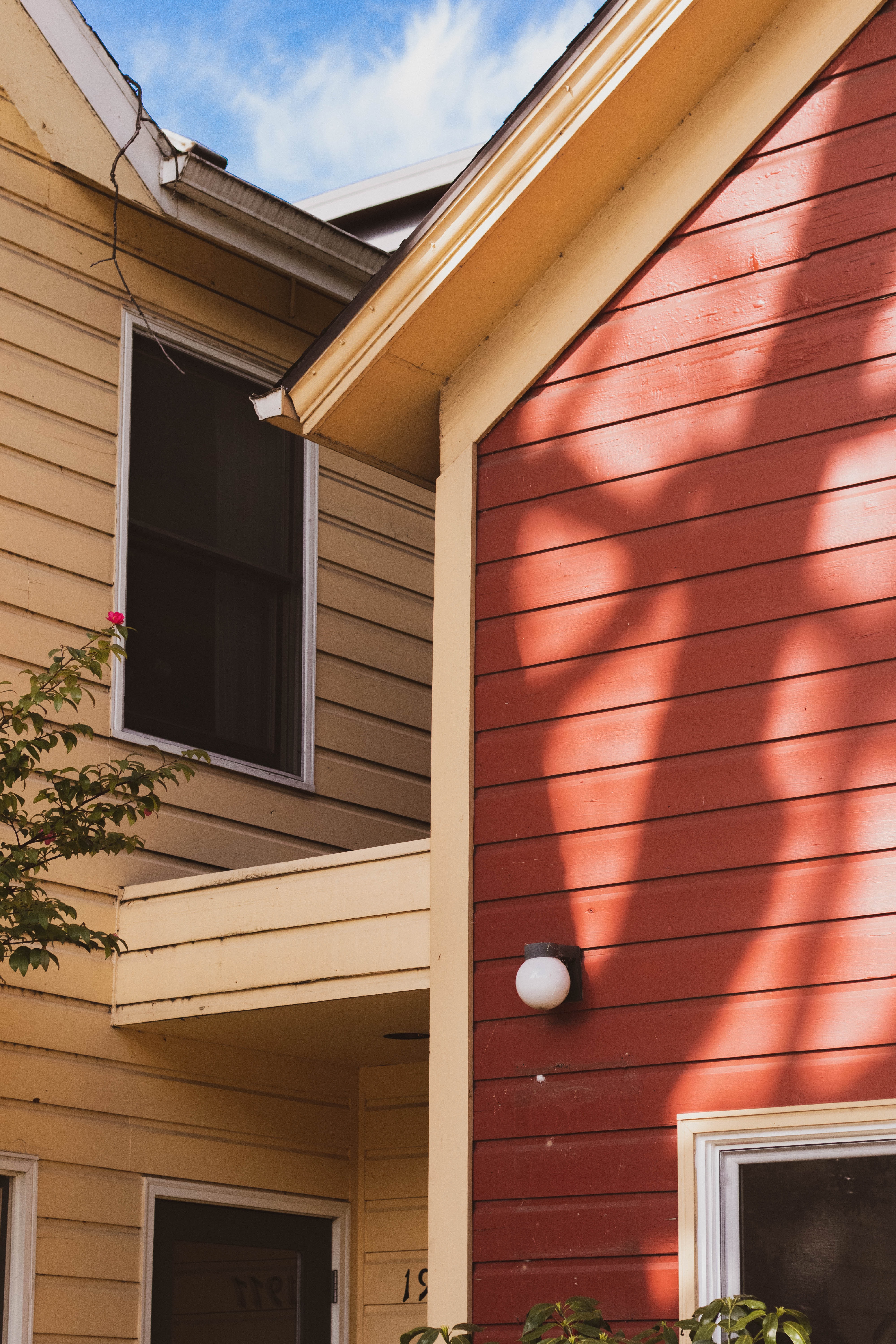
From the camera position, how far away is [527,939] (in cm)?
429

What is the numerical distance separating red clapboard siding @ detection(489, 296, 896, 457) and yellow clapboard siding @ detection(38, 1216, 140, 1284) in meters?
2.94

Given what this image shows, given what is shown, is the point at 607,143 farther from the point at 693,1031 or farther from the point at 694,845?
the point at 693,1031

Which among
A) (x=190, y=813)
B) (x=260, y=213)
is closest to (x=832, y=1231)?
(x=190, y=813)

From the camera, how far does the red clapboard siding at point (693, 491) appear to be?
4.08m

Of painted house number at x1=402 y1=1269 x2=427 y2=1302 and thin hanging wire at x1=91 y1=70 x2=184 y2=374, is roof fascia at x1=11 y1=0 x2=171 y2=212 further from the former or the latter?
painted house number at x1=402 y1=1269 x2=427 y2=1302

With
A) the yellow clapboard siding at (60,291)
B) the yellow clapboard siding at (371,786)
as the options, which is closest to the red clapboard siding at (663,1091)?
the yellow clapboard siding at (371,786)

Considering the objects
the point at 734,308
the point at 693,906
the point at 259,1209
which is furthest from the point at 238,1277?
the point at 734,308

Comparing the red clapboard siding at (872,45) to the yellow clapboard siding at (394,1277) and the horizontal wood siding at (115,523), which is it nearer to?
the horizontal wood siding at (115,523)

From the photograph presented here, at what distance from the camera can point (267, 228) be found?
675cm

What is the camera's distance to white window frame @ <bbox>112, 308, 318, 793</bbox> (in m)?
6.11

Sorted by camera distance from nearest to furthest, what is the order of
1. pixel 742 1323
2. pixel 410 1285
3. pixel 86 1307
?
pixel 742 1323 < pixel 86 1307 < pixel 410 1285

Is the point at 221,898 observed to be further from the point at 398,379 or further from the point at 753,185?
the point at 753,185

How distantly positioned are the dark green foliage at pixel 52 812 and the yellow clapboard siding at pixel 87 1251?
0.88 metres

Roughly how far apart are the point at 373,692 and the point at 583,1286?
348 cm
